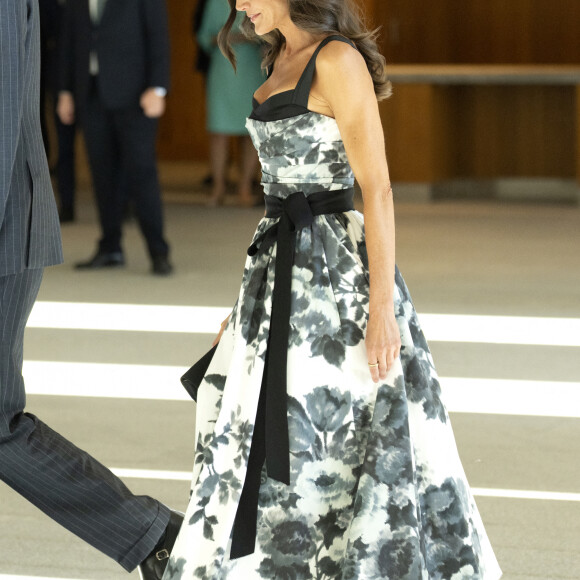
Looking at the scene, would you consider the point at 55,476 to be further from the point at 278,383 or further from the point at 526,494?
the point at 526,494

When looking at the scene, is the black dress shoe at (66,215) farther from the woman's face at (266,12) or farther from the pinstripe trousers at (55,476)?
the woman's face at (266,12)

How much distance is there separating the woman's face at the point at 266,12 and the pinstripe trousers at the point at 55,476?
58cm

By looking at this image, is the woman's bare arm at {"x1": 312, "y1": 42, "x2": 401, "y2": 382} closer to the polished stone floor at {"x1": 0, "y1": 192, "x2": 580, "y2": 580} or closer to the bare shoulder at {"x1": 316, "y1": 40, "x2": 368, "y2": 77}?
the bare shoulder at {"x1": 316, "y1": 40, "x2": 368, "y2": 77}

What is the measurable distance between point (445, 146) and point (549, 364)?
530 cm

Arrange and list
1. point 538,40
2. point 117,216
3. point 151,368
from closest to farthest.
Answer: point 151,368
point 117,216
point 538,40

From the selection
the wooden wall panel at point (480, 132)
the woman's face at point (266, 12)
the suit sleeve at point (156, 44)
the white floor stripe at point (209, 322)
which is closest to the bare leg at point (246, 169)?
the wooden wall panel at point (480, 132)

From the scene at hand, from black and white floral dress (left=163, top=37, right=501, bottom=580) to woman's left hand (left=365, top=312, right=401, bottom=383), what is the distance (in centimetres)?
4

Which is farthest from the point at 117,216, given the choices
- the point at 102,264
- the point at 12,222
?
the point at 12,222

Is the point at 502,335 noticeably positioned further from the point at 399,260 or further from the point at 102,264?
the point at 102,264

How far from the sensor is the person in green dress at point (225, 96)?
7.69 m

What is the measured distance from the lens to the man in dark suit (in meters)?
5.48

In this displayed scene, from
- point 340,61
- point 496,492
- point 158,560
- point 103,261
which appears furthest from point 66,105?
point 340,61

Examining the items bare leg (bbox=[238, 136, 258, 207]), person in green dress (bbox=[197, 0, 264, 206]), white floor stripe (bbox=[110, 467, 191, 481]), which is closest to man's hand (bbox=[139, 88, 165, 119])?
person in green dress (bbox=[197, 0, 264, 206])

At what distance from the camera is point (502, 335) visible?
4.58 meters
